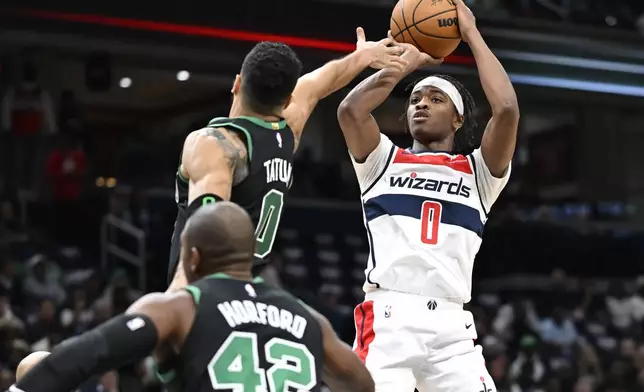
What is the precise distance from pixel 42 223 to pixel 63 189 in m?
0.57

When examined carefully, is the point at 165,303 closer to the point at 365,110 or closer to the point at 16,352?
the point at 365,110

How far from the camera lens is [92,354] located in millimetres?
3260

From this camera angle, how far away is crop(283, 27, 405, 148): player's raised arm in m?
5.42

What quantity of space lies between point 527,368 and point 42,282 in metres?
5.86

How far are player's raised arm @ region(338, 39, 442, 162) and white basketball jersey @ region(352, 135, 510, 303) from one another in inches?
2.4

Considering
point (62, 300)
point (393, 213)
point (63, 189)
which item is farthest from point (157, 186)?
point (393, 213)

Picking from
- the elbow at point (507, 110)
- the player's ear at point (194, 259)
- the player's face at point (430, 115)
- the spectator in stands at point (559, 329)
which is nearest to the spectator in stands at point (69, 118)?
the spectator in stands at point (559, 329)

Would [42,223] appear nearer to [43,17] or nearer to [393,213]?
[43,17]

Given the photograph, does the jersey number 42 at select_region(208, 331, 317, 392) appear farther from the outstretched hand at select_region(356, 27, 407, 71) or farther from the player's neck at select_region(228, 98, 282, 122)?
the outstretched hand at select_region(356, 27, 407, 71)

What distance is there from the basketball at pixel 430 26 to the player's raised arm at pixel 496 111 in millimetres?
114

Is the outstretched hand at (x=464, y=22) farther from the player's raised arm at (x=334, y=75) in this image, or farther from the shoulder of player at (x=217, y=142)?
the shoulder of player at (x=217, y=142)

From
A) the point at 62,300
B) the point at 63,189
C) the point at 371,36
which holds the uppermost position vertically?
the point at 371,36

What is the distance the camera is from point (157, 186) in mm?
17688

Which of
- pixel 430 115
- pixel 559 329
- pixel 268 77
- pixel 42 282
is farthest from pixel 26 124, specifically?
pixel 268 77
